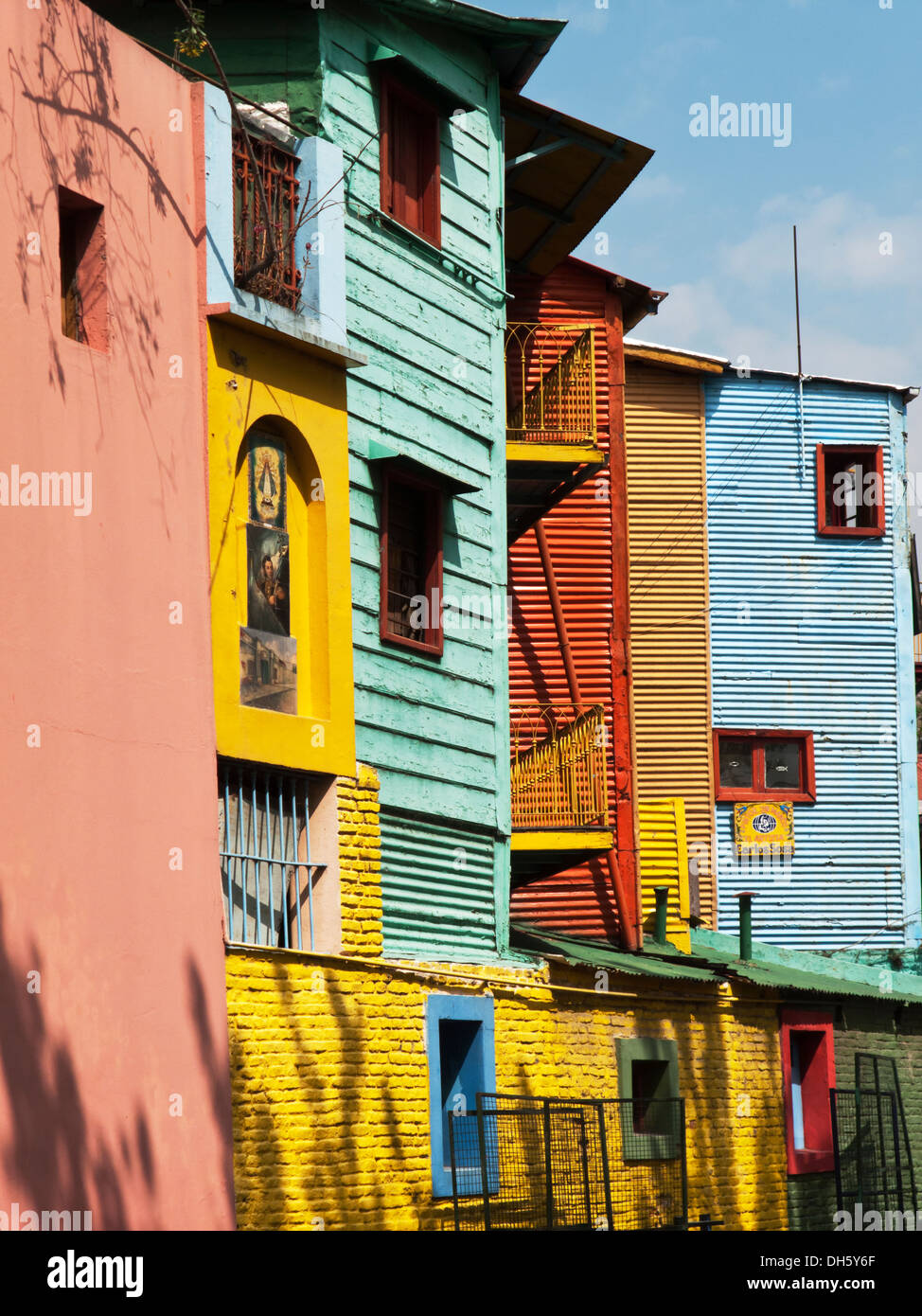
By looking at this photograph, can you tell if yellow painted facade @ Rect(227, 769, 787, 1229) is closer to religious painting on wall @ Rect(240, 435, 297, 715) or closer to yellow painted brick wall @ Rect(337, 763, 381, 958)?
yellow painted brick wall @ Rect(337, 763, 381, 958)

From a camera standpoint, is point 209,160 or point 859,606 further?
point 859,606

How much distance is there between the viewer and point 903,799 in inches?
1232

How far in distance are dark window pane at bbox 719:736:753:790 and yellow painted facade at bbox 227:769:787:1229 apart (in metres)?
12.0

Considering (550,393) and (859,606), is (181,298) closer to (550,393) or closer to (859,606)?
(550,393)

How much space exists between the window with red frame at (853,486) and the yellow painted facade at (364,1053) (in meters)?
15.0

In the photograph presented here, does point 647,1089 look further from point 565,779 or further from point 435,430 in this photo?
point 435,430

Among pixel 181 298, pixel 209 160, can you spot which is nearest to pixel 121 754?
pixel 181 298

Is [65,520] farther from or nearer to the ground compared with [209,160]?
nearer to the ground

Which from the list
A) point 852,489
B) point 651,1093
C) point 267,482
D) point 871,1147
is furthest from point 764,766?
point 267,482

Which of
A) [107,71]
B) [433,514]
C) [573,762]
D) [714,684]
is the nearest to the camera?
[107,71]

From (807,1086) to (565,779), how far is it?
190 inches

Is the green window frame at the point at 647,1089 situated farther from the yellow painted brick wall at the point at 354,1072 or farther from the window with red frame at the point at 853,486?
the window with red frame at the point at 853,486

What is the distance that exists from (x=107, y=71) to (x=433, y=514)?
5.08m

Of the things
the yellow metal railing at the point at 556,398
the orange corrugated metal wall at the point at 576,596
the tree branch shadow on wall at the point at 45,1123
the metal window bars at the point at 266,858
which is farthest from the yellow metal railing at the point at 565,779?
the tree branch shadow on wall at the point at 45,1123
